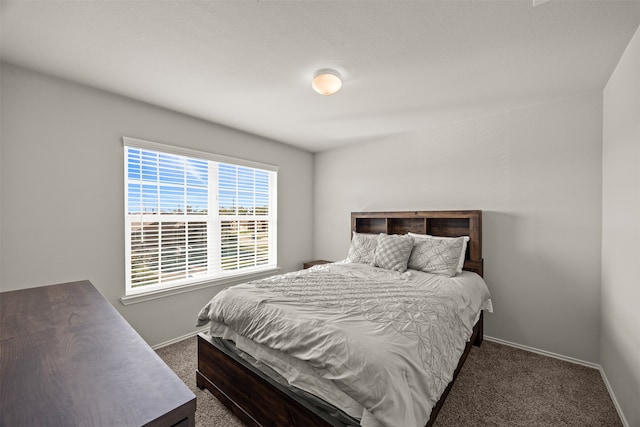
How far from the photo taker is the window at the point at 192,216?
2.67 metres

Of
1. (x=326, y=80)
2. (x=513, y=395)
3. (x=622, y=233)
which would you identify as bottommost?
(x=513, y=395)

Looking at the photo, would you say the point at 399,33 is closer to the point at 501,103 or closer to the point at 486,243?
the point at 501,103

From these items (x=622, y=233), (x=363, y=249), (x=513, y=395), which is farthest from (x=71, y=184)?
(x=622, y=233)

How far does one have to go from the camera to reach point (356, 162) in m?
4.07

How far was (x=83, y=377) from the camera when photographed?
2.43 feet

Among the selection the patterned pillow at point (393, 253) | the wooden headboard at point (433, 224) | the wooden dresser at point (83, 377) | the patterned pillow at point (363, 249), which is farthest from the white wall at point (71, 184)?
the wooden headboard at point (433, 224)

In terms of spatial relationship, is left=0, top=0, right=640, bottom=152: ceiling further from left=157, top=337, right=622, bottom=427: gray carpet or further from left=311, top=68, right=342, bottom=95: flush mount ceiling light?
left=157, top=337, right=622, bottom=427: gray carpet

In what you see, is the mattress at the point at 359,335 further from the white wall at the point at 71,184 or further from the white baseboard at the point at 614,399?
the white wall at the point at 71,184

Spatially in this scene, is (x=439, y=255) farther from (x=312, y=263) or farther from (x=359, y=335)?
(x=312, y=263)

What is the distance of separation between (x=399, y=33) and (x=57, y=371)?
215 cm

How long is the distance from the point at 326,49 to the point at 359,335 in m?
1.76

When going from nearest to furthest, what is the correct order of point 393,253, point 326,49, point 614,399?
point 326,49 < point 614,399 < point 393,253

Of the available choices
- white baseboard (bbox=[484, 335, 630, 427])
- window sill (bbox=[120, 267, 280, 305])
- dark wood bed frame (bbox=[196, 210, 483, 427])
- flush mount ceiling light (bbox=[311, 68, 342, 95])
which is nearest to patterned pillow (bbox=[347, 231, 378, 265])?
dark wood bed frame (bbox=[196, 210, 483, 427])

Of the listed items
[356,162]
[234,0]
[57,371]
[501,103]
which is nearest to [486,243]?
[501,103]
